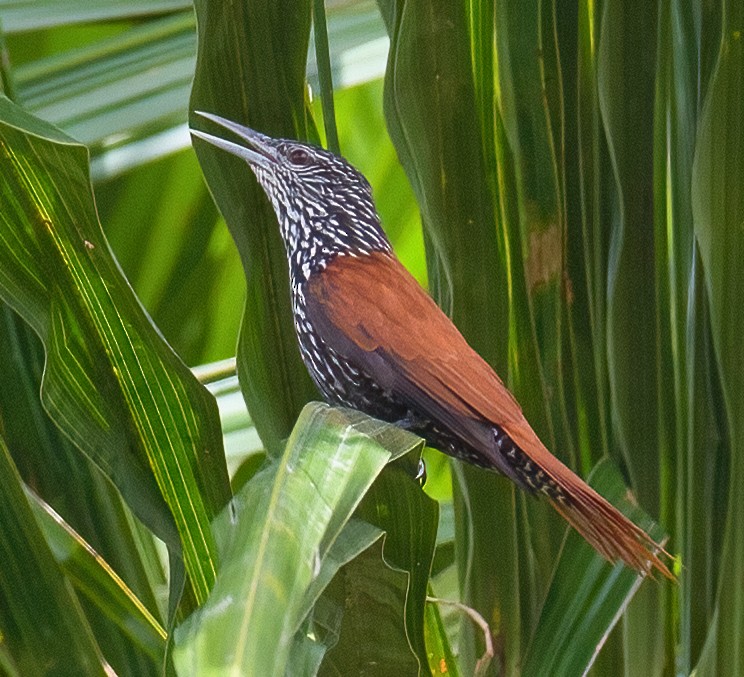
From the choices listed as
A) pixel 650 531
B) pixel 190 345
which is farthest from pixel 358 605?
pixel 190 345

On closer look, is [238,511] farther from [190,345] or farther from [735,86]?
[190,345]

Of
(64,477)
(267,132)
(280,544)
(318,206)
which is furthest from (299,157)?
(280,544)

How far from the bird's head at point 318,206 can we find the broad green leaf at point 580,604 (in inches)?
21.5

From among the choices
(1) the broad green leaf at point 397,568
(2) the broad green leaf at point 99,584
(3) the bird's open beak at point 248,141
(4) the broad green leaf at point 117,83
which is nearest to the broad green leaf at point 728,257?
(1) the broad green leaf at point 397,568

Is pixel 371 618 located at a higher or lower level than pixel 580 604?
higher

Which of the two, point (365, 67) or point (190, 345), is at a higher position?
point (365, 67)

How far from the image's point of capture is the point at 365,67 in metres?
1.81

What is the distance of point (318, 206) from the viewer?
156 cm

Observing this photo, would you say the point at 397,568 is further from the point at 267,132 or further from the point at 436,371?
the point at 267,132

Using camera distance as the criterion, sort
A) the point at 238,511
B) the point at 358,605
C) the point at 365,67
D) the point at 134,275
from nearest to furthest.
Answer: the point at 238,511 < the point at 358,605 < the point at 365,67 < the point at 134,275

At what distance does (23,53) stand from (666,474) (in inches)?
65.5

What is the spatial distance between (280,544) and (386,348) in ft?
2.25

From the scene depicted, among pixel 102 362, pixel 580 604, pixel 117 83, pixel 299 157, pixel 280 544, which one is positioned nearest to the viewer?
pixel 280 544

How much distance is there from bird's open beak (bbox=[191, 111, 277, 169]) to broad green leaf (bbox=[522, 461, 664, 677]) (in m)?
0.55
